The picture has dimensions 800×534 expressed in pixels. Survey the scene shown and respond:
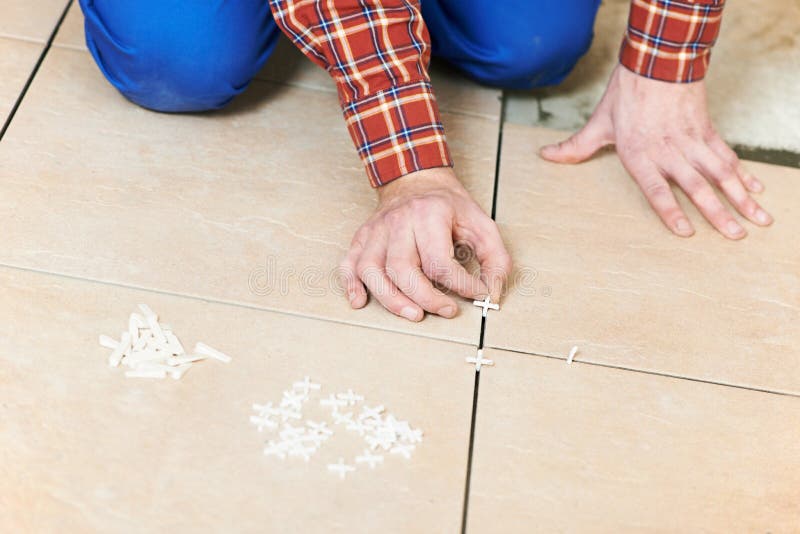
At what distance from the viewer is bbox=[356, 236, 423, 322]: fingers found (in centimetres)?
132

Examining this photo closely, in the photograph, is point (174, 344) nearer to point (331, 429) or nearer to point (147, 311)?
point (147, 311)

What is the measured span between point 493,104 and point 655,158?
1.10 feet

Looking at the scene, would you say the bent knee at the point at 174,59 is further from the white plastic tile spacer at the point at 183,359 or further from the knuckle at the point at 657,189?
the knuckle at the point at 657,189

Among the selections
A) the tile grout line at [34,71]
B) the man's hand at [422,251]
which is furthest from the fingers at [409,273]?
the tile grout line at [34,71]

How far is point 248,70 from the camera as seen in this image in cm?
159

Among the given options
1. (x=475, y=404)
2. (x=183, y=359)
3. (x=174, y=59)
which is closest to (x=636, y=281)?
(x=475, y=404)

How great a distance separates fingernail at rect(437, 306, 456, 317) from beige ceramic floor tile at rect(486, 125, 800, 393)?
0.21 feet

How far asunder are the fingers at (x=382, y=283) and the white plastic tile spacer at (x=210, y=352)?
0.74 ft

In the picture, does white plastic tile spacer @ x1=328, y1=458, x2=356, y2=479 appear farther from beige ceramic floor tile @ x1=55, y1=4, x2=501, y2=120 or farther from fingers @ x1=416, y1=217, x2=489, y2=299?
beige ceramic floor tile @ x1=55, y1=4, x2=501, y2=120

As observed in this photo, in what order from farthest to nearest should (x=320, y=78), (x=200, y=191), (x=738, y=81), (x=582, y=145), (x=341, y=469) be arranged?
(x=738, y=81)
(x=320, y=78)
(x=582, y=145)
(x=200, y=191)
(x=341, y=469)

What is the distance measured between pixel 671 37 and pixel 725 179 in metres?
0.26

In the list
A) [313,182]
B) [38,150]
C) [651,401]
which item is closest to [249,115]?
[313,182]

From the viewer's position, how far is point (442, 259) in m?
1.29

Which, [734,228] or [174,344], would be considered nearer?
[174,344]
